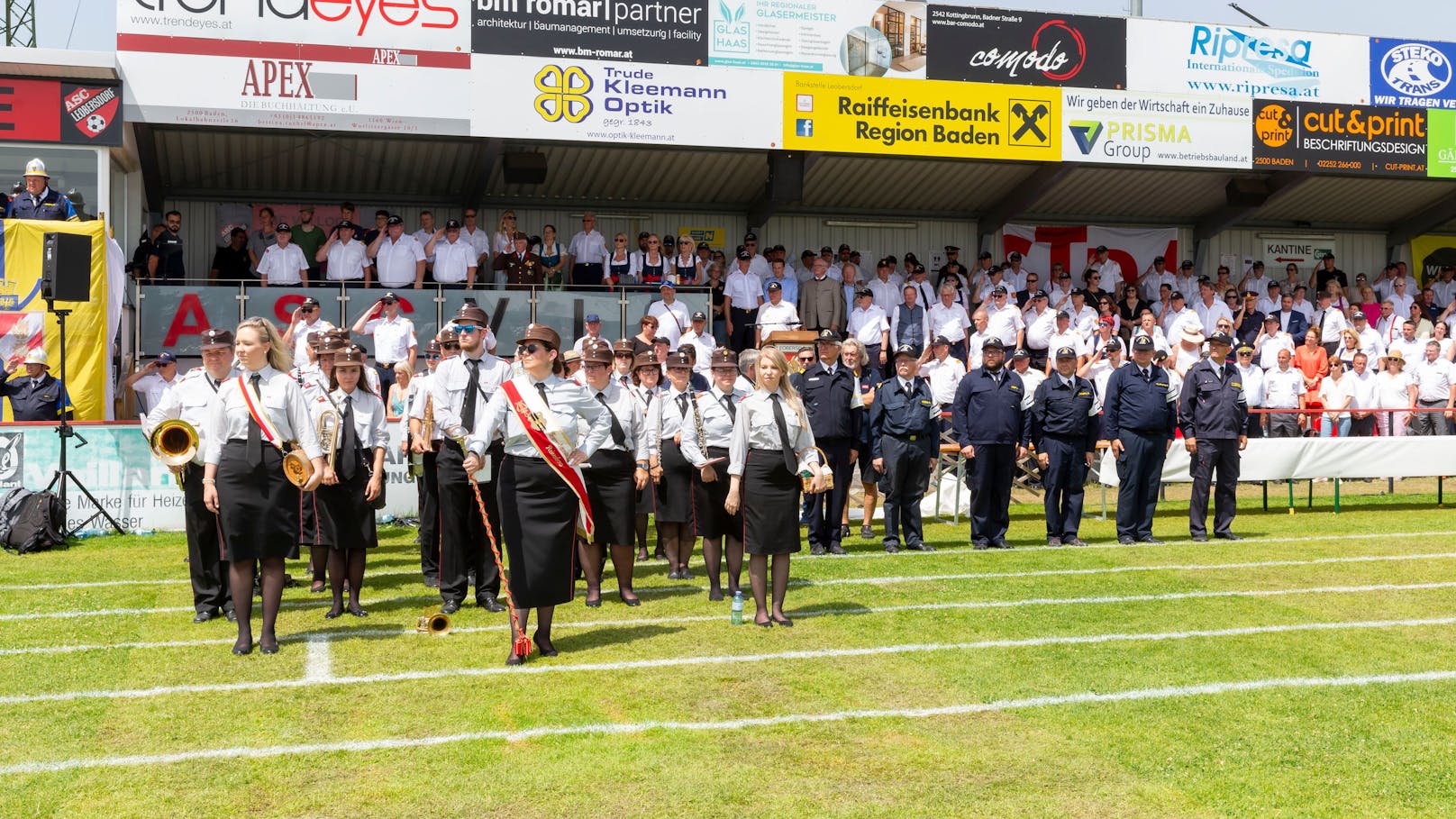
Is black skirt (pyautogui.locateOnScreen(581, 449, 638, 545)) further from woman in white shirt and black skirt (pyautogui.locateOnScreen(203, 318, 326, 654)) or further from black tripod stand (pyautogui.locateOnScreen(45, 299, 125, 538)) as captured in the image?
black tripod stand (pyautogui.locateOnScreen(45, 299, 125, 538))

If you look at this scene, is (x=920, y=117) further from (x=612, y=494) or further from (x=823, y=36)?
(x=612, y=494)

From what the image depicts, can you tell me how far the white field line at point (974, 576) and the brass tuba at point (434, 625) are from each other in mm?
1464

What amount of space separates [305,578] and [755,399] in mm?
4664

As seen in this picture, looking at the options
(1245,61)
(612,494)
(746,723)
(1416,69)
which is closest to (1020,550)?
(612,494)

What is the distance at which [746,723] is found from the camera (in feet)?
22.0

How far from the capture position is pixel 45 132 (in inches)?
632

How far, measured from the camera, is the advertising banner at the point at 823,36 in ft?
63.4

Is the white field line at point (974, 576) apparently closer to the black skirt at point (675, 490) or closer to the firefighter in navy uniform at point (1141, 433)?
the black skirt at point (675, 490)

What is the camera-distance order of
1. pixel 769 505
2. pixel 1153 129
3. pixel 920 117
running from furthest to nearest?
1. pixel 1153 129
2. pixel 920 117
3. pixel 769 505

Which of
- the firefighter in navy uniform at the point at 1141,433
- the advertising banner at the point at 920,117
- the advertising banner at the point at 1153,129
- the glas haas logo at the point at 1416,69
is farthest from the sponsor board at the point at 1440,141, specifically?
the firefighter in navy uniform at the point at 1141,433

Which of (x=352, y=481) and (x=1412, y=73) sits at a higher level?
(x=1412, y=73)

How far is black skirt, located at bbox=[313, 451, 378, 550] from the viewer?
367 inches

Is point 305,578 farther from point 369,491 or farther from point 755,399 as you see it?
point 755,399

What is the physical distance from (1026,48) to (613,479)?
13849 millimetres
